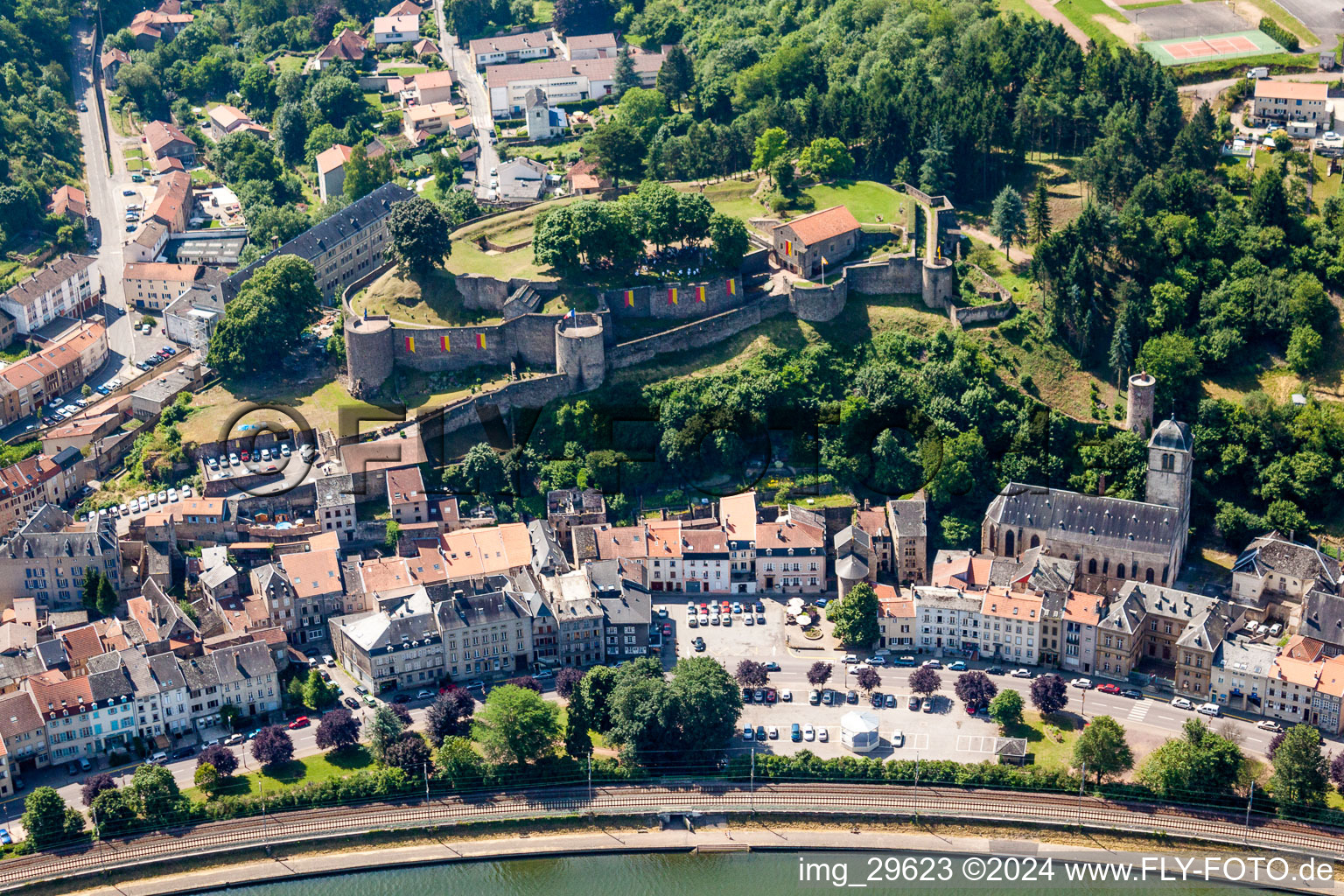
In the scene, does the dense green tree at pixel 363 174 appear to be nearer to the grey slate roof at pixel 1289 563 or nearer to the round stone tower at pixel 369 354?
the round stone tower at pixel 369 354

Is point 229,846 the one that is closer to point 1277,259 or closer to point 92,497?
point 92,497

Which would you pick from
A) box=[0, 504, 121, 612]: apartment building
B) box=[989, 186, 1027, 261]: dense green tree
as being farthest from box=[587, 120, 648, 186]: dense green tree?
box=[0, 504, 121, 612]: apartment building

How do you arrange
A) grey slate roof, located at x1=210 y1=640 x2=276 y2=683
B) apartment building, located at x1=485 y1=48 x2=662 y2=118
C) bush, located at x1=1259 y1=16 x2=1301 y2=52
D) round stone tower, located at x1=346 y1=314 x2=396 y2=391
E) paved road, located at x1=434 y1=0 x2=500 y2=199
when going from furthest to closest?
apartment building, located at x1=485 y1=48 x2=662 y2=118, paved road, located at x1=434 y1=0 x2=500 y2=199, bush, located at x1=1259 y1=16 x2=1301 y2=52, round stone tower, located at x1=346 y1=314 x2=396 y2=391, grey slate roof, located at x1=210 y1=640 x2=276 y2=683

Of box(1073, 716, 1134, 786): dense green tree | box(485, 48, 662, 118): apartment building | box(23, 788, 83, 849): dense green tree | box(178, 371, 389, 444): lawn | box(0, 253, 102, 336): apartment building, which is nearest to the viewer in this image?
box(23, 788, 83, 849): dense green tree

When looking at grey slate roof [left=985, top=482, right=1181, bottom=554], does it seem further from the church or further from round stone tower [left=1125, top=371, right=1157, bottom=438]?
round stone tower [left=1125, top=371, right=1157, bottom=438]

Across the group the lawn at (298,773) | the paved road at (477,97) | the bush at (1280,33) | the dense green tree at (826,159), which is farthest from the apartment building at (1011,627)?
the bush at (1280,33)

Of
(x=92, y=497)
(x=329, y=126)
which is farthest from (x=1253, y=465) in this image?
(x=329, y=126)
